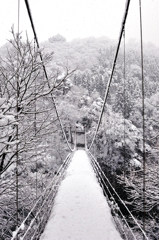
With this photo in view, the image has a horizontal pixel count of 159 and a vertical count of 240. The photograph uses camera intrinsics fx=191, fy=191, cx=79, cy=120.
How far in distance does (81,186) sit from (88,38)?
7592 centimetres

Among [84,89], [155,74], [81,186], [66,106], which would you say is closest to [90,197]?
[81,186]

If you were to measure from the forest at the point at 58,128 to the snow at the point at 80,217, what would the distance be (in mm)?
675

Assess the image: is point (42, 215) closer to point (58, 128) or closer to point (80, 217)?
point (80, 217)

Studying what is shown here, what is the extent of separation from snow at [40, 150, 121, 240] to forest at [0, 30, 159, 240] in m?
0.67

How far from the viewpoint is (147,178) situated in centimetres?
716

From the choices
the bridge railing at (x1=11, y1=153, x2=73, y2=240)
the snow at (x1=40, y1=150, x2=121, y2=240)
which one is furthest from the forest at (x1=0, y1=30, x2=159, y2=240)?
the snow at (x1=40, y1=150, x2=121, y2=240)

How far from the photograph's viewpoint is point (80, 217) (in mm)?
3164

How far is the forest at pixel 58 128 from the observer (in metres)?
2.96

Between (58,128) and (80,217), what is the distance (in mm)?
1574

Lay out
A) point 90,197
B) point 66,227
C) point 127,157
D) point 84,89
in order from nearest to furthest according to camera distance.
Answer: point 66,227, point 90,197, point 127,157, point 84,89

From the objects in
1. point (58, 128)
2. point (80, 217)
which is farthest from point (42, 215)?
point (58, 128)

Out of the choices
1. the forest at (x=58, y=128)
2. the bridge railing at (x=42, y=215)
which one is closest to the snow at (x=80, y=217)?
the bridge railing at (x=42, y=215)

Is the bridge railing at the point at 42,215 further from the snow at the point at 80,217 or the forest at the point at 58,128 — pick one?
the forest at the point at 58,128

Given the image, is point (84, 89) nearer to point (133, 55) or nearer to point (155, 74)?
point (155, 74)
